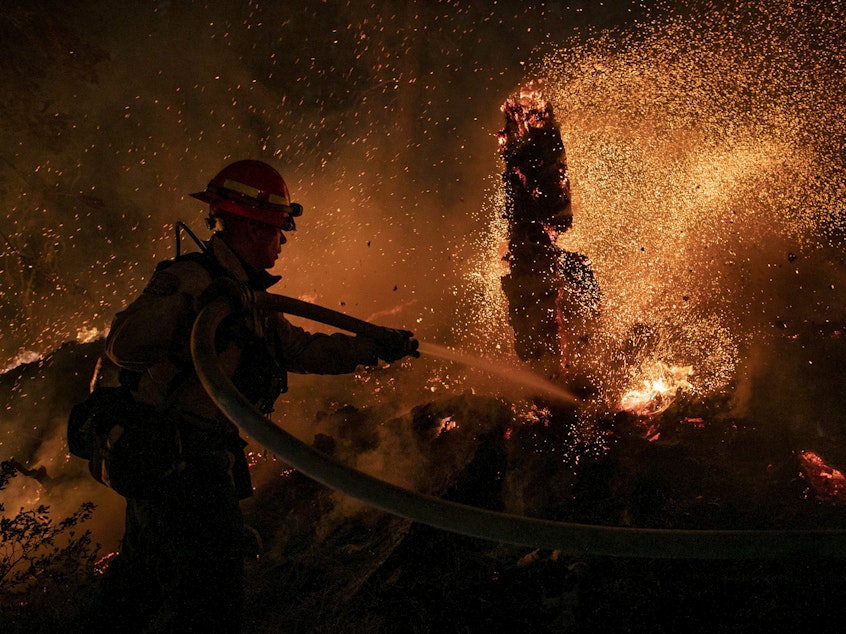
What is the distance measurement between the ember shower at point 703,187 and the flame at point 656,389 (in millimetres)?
22

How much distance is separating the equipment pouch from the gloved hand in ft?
1.67

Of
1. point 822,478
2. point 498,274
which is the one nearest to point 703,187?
point 498,274

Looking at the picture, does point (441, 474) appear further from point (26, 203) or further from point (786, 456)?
point (26, 203)

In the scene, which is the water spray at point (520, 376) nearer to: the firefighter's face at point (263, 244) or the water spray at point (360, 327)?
the water spray at point (360, 327)

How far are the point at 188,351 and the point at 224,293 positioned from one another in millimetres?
295

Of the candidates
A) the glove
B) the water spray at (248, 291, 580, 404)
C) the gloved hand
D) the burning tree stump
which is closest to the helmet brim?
the water spray at (248, 291, 580, 404)

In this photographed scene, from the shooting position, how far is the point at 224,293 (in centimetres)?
235

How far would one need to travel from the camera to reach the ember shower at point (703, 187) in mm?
5402

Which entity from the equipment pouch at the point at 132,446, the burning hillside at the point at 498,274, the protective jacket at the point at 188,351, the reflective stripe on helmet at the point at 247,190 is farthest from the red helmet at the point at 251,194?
the burning hillside at the point at 498,274

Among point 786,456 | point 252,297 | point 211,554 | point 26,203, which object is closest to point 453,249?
point 786,456

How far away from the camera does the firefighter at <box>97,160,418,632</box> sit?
2.20 meters

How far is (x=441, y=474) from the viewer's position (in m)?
Result: 4.86

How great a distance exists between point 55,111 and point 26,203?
1.70 meters

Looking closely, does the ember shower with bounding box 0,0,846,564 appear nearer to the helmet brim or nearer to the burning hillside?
the burning hillside
